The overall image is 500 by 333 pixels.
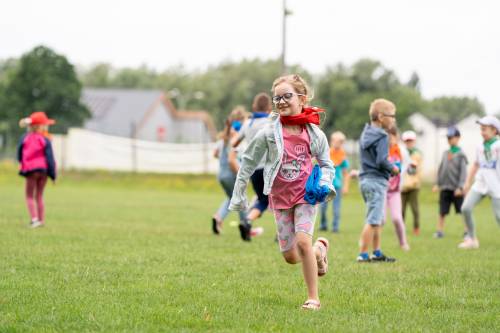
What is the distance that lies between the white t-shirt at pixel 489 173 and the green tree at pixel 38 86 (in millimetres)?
47680

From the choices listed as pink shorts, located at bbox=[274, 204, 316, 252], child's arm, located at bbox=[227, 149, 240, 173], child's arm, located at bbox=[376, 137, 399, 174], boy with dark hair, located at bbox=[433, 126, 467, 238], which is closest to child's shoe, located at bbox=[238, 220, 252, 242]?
child's arm, located at bbox=[227, 149, 240, 173]

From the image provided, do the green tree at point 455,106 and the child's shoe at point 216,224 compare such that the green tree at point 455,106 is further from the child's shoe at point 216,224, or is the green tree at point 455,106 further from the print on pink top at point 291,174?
the print on pink top at point 291,174

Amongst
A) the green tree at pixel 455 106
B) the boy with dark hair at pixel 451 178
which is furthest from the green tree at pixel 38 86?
the green tree at pixel 455 106

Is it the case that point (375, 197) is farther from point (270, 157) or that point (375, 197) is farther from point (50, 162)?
point (50, 162)

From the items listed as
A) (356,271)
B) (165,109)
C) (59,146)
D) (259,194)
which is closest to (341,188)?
(259,194)

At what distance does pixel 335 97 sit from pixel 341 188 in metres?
70.1

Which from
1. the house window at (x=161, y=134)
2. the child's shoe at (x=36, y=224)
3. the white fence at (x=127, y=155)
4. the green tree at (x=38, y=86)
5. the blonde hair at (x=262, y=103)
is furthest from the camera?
the house window at (x=161, y=134)

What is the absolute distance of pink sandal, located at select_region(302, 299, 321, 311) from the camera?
6.54m

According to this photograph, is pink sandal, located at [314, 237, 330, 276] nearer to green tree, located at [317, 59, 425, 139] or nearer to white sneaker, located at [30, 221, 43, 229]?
white sneaker, located at [30, 221, 43, 229]

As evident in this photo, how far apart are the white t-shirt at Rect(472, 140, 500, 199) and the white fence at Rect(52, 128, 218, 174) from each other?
106ft

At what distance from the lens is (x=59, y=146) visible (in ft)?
144

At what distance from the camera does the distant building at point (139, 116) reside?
255ft

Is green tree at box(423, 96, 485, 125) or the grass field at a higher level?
the grass field

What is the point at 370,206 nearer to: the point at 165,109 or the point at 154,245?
the point at 154,245
